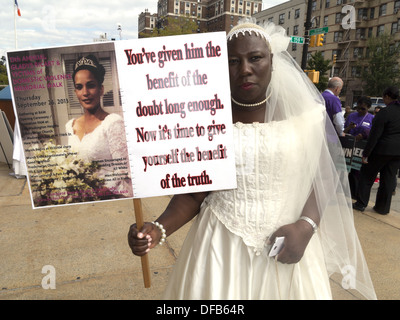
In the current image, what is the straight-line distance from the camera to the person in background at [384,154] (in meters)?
4.47

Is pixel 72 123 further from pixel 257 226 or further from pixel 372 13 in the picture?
pixel 372 13

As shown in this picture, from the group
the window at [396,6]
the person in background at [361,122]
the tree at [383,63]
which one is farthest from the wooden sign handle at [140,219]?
the window at [396,6]

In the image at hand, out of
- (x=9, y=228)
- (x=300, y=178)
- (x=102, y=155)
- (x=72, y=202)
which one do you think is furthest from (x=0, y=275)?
(x=300, y=178)

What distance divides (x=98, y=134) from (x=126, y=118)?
0.12m

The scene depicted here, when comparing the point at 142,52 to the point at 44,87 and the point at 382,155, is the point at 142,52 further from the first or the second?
the point at 382,155

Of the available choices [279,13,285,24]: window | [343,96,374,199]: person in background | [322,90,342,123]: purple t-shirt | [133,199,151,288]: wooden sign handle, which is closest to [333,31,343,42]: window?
[279,13,285,24]: window

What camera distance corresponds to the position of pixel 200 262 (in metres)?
1.49

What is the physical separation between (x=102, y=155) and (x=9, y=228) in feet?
10.8

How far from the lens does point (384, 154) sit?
4555 millimetres

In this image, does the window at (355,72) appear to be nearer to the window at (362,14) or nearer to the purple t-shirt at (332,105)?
the window at (362,14)

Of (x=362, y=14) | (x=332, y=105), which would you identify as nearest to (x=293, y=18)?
(x=362, y=14)

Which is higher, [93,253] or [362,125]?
[362,125]

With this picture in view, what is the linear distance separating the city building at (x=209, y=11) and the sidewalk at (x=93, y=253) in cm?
7072

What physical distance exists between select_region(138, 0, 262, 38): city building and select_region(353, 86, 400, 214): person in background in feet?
229
